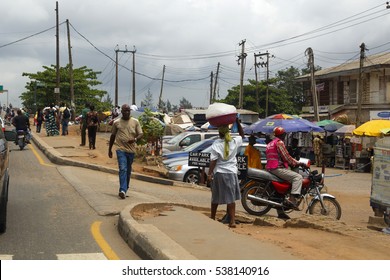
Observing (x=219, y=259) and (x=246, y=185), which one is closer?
(x=219, y=259)

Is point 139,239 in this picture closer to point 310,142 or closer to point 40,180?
point 40,180

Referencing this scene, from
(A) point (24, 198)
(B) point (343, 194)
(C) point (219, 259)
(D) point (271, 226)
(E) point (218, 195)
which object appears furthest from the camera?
(B) point (343, 194)

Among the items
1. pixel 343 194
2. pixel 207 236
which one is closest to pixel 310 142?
pixel 343 194

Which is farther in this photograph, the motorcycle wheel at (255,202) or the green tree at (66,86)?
the green tree at (66,86)

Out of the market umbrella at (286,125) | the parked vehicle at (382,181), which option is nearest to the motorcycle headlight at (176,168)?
the parked vehicle at (382,181)

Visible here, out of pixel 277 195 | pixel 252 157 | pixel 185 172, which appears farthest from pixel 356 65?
pixel 277 195

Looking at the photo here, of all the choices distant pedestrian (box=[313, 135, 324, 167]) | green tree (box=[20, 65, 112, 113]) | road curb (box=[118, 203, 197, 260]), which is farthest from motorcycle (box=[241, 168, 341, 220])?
green tree (box=[20, 65, 112, 113])

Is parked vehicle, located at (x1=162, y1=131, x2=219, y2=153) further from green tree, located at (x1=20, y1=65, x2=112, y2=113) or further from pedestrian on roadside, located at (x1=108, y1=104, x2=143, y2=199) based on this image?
green tree, located at (x1=20, y1=65, x2=112, y2=113)

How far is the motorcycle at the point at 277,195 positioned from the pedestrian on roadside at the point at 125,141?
2.39m

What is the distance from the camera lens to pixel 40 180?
1275 centimetres

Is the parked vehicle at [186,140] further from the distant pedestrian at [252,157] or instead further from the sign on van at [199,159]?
the distant pedestrian at [252,157]

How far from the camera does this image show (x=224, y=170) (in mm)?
7973

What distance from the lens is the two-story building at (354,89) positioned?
37250mm
